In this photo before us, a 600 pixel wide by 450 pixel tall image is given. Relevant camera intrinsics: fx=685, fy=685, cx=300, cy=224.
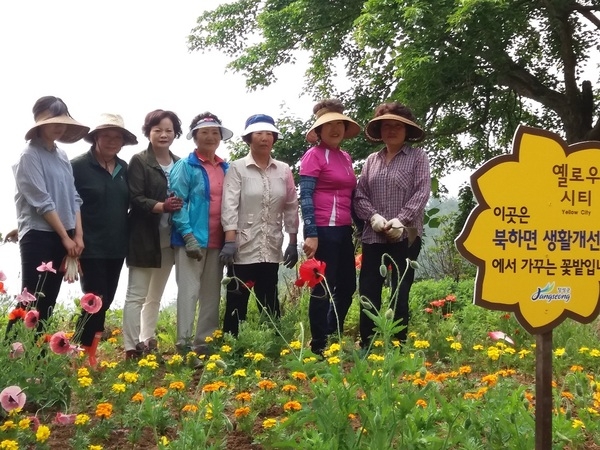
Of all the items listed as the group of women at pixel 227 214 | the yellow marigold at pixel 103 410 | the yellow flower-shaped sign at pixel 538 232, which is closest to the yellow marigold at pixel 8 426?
the yellow marigold at pixel 103 410

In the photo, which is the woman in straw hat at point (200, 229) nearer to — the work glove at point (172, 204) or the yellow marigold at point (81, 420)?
the work glove at point (172, 204)

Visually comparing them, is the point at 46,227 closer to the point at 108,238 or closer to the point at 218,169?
the point at 108,238

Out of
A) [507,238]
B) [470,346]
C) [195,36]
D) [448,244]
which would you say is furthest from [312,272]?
[195,36]

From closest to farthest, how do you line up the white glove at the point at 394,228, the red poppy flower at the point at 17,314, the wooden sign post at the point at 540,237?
the wooden sign post at the point at 540,237 → the red poppy flower at the point at 17,314 → the white glove at the point at 394,228

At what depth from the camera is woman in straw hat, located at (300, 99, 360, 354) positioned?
454 centimetres

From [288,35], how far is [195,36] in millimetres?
3152

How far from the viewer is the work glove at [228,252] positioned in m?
4.51

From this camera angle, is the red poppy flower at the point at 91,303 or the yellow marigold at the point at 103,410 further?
the red poppy flower at the point at 91,303

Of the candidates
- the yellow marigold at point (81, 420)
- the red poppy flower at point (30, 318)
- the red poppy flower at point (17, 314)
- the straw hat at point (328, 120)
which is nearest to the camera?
the yellow marigold at point (81, 420)

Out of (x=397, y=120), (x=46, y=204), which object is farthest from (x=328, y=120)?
(x=46, y=204)

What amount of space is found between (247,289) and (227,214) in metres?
0.58

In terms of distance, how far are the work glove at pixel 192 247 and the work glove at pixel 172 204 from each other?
0.64 ft

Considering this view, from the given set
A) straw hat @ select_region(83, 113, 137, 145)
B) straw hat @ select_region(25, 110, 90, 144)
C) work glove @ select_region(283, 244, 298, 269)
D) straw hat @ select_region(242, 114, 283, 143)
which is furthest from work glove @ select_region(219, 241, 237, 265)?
straw hat @ select_region(25, 110, 90, 144)

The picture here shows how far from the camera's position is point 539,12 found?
43.4 feet
